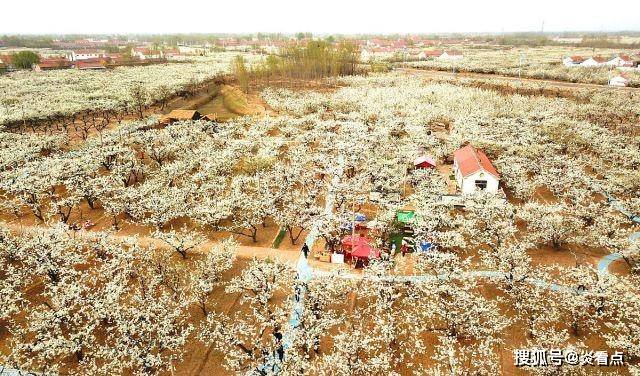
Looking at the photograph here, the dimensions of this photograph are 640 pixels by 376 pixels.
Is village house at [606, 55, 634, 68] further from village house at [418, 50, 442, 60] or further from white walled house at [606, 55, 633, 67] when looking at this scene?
village house at [418, 50, 442, 60]

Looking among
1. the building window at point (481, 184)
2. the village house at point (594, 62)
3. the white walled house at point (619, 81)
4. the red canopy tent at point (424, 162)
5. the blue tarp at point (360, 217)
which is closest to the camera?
the blue tarp at point (360, 217)

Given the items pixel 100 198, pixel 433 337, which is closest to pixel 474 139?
pixel 433 337

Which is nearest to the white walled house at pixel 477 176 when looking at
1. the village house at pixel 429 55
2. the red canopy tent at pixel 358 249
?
the red canopy tent at pixel 358 249

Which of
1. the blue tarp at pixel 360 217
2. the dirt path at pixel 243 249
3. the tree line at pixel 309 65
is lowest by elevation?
the dirt path at pixel 243 249

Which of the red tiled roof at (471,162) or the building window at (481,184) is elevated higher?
the red tiled roof at (471,162)

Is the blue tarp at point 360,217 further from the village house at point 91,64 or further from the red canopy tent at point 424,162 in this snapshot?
the village house at point 91,64

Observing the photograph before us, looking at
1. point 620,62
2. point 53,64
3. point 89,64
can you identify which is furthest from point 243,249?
point 620,62

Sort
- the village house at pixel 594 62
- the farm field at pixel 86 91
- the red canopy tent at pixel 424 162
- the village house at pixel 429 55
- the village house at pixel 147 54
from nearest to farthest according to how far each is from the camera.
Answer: the red canopy tent at pixel 424 162 < the farm field at pixel 86 91 < the village house at pixel 594 62 < the village house at pixel 429 55 < the village house at pixel 147 54

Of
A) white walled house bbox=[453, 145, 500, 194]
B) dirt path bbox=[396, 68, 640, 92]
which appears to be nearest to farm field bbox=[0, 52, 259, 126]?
white walled house bbox=[453, 145, 500, 194]
